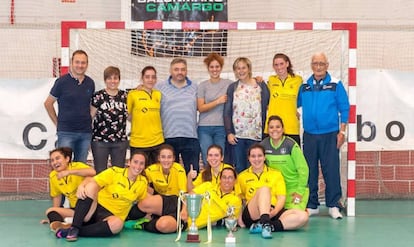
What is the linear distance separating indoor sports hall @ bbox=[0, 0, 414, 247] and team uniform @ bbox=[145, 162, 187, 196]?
147 cm

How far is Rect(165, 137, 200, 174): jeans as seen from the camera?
7.14 meters

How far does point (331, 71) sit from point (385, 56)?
89 cm

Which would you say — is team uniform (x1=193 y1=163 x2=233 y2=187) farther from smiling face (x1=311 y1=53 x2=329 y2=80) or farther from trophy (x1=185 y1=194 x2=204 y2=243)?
smiling face (x1=311 y1=53 x2=329 y2=80)

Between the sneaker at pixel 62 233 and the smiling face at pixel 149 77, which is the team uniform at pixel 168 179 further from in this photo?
the sneaker at pixel 62 233

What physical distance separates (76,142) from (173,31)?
2210 millimetres

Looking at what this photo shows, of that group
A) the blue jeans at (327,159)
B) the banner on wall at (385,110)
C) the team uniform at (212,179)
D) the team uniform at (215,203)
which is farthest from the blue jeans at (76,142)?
the banner on wall at (385,110)

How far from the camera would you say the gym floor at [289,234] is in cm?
599

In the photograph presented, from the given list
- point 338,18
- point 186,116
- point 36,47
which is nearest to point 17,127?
point 36,47

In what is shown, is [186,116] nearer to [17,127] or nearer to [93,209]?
[93,209]

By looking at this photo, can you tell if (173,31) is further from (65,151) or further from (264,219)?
(264,219)

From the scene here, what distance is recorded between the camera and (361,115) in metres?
8.41

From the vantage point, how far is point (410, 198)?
893cm

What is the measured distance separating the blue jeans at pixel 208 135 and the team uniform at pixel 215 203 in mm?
820

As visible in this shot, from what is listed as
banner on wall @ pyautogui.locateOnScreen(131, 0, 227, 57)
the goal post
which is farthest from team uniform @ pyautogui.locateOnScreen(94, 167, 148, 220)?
banner on wall @ pyautogui.locateOnScreen(131, 0, 227, 57)
